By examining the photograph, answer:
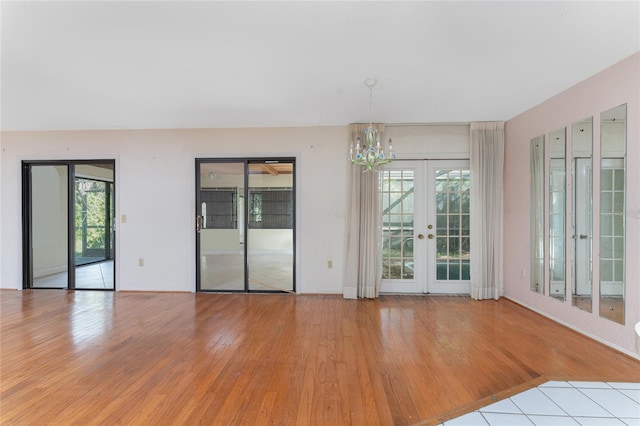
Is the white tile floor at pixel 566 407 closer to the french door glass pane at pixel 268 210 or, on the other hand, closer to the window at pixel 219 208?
the french door glass pane at pixel 268 210

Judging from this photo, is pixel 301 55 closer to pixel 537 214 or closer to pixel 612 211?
pixel 612 211

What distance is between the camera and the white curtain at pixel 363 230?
4574mm

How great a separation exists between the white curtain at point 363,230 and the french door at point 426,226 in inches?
11.5

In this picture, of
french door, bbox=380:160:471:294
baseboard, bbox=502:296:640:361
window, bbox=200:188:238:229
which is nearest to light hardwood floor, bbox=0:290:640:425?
baseboard, bbox=502:296:640:361

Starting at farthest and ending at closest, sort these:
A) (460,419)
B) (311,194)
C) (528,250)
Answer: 1. (311,194)
2. (528,250)
3. (460,419)


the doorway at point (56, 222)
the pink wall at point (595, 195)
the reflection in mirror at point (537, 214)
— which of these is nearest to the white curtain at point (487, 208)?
the pink wall at point (595, 195)

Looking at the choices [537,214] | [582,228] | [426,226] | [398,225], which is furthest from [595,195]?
[398,225]

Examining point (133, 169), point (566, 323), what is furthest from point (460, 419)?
point (133, 169)

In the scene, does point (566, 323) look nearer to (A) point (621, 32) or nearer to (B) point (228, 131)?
(A) point (621, 32)

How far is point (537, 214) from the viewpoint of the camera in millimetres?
3879

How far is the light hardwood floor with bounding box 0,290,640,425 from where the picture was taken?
6.37 ft

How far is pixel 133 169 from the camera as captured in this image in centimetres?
495

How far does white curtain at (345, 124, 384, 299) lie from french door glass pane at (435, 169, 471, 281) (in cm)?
110

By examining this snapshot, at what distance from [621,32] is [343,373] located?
11.9ft
